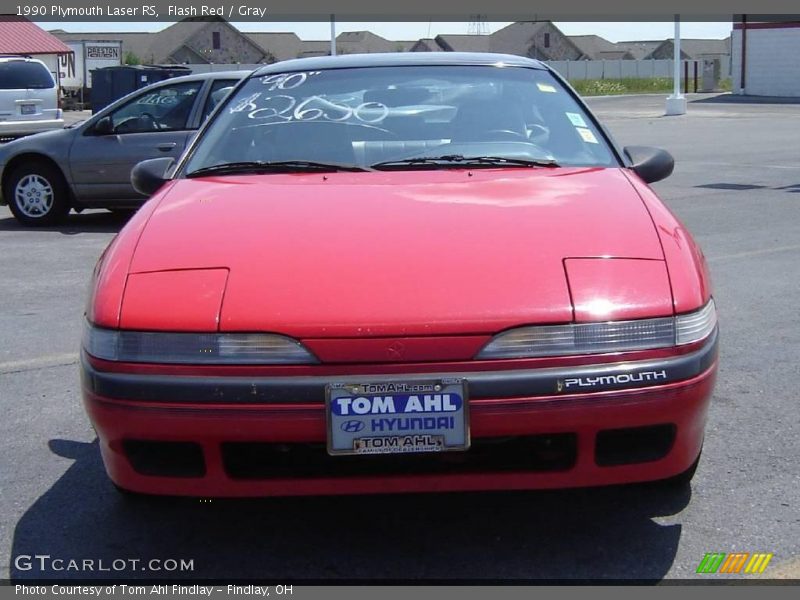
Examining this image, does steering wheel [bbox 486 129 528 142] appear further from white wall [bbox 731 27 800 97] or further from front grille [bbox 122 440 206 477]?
white wall [bbox 731 27 800 97]

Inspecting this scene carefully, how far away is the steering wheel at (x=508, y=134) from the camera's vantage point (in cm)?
408

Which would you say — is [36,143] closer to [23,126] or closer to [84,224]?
[84,224]

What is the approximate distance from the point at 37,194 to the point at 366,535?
326 inches

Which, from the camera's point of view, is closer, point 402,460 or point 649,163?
point 402,460

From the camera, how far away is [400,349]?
9.15ft

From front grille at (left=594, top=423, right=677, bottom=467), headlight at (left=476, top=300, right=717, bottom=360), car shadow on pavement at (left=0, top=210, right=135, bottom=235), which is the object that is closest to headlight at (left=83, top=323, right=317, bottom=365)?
headlight at (left=476, top=300, right=717, bottom=360)

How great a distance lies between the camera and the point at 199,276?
3.04 meters

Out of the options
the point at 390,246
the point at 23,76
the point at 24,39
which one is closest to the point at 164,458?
the point at 390,246

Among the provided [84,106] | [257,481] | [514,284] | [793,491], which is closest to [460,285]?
[514,284]

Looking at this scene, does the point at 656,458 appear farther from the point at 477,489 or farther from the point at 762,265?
the point at 762,265

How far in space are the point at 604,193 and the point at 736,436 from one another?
1183 millimetres

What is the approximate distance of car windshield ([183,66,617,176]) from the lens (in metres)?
3.98

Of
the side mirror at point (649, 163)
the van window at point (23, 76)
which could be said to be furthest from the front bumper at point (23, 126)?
the side mirror at point (649, 163)

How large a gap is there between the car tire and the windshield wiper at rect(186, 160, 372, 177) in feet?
23.6
